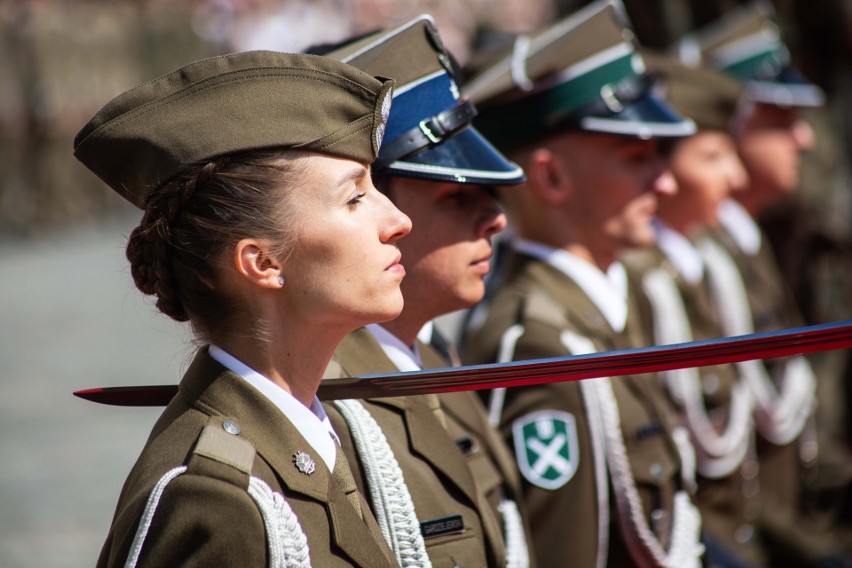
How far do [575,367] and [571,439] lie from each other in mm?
1017

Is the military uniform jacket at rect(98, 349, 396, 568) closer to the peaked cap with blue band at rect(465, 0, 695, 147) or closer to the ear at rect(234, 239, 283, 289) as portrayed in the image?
the ear at rect(234, 239, 283, 289)

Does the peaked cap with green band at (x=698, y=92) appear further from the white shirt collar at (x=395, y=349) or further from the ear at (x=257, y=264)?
the ear at (x=257, y=264)

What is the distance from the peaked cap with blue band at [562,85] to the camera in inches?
127

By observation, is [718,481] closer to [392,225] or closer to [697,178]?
[697,178]

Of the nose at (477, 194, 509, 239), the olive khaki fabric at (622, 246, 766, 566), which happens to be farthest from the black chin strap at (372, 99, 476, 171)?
the olive khaki fabric at (622, 246, 766, 566)

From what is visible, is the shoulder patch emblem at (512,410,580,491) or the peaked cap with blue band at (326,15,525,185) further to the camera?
the shoulder patch emblem at (512,410,580,491)

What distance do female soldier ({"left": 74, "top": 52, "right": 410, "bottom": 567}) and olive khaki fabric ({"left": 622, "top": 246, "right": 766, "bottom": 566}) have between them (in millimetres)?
A: 2392

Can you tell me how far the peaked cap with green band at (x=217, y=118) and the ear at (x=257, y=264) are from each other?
145 millimetres

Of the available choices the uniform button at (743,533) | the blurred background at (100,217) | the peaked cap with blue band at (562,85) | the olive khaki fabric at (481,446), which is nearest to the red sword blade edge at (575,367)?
the blurred background at (100,217)

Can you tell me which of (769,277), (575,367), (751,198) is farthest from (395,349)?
(751,198)

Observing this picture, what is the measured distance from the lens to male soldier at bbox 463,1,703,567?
296 cm

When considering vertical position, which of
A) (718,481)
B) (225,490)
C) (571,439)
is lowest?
(718,481)

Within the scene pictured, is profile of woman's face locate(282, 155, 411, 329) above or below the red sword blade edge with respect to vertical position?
above

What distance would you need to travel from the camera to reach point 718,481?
4.15 meters
